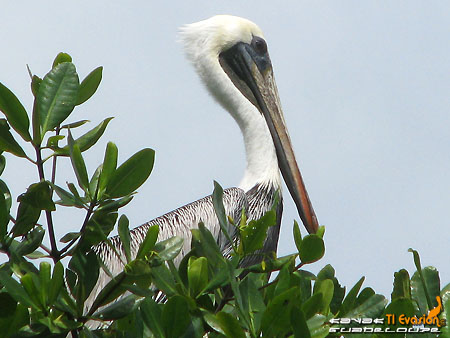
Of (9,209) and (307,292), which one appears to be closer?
(9,209)

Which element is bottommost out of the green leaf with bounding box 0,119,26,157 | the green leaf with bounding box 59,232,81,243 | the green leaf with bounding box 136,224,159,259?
the green leaf with bounding box 136,224,159,259

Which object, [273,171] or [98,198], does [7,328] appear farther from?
[273,171]

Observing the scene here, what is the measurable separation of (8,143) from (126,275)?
66 cm

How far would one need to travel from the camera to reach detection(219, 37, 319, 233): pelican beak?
793cm

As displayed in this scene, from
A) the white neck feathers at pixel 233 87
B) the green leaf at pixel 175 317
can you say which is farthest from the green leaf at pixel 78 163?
the white neck feathers at pixel 233 87

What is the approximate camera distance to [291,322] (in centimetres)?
243

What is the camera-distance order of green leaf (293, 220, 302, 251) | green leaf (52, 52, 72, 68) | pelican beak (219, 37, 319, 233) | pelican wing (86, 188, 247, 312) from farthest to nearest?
pelican beak (219, 37, 319, 233) < pelican wing (86, 188, 247, 312) < green leaf (52, 52, 72, 68) < green leaf (293, 220, 302, 251)

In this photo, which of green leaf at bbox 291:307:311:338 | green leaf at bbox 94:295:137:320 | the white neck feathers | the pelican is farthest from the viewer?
the white neck feathers

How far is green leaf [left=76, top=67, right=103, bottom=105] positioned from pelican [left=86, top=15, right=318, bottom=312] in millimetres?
3568

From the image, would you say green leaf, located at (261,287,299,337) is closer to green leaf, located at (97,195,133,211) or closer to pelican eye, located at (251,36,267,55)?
green leaf, located at (97,195,133,211)

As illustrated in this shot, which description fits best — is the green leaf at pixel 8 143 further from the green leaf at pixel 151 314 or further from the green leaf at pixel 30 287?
the green leaf at pixel 151 314

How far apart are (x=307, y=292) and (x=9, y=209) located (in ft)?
3.67

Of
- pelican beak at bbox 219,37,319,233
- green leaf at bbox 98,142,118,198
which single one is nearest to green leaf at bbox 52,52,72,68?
green leaf at bbox 98,142,118,198

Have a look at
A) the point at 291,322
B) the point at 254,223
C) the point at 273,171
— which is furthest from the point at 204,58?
the point at 291,322
